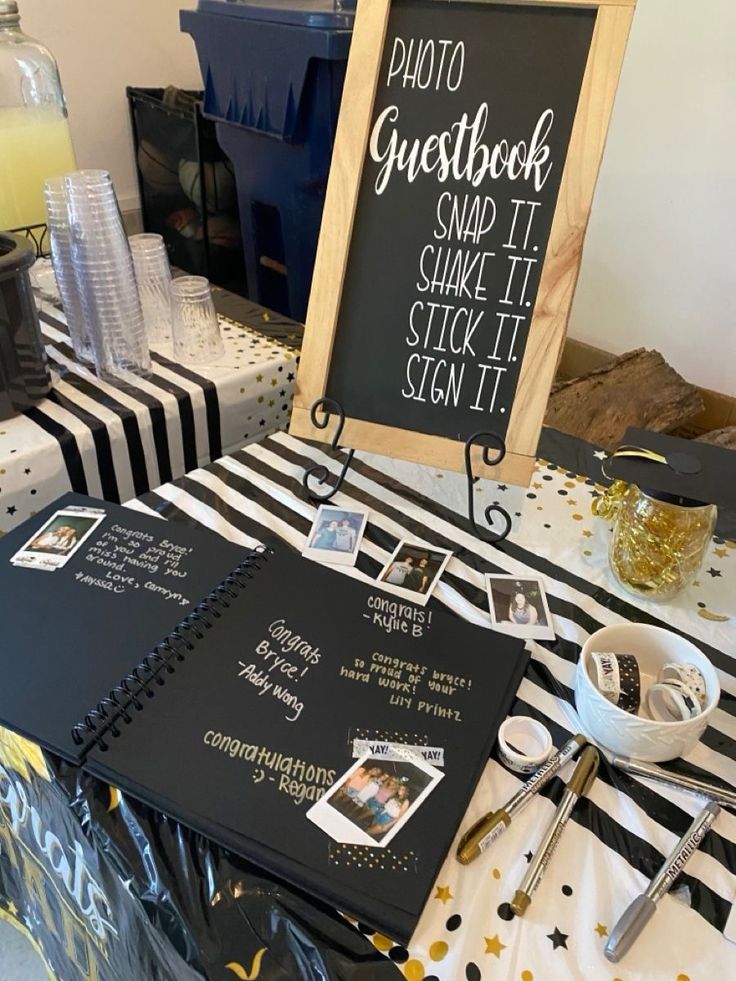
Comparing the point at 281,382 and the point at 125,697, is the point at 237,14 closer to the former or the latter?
the point at 281,382

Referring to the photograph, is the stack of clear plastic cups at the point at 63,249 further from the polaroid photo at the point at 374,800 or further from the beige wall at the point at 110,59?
the beige wall at the point at 110,59

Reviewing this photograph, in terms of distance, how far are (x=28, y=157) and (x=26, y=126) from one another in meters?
0.05

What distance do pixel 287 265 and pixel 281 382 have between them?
57cm

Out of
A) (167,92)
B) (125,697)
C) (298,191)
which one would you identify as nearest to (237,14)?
(298,191)

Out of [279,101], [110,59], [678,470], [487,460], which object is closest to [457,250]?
[487,460]

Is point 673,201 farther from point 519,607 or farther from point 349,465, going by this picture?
point 519,607

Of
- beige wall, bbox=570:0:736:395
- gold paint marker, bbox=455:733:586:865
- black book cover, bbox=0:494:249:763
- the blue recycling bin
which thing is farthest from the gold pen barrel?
beige wall, bbox=570:0:736:395

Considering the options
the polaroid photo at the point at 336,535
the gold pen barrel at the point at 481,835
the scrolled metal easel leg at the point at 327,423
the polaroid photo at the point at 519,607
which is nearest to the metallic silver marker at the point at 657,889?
the gold pen barrel at the point at 481,835

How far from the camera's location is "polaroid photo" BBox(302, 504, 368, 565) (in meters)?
0.87

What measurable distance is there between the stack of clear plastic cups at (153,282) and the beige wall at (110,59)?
110 centimetres

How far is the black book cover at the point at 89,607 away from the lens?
2.17 feet

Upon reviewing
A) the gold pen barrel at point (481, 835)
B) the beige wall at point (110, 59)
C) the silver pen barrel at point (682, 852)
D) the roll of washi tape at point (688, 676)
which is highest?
the beige wall at point (110, 59)

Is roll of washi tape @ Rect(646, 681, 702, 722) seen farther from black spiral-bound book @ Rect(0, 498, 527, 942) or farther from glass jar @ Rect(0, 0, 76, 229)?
glass jar @ Rect(0, 0, 76, 229)

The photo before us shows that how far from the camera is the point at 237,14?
145 cm
